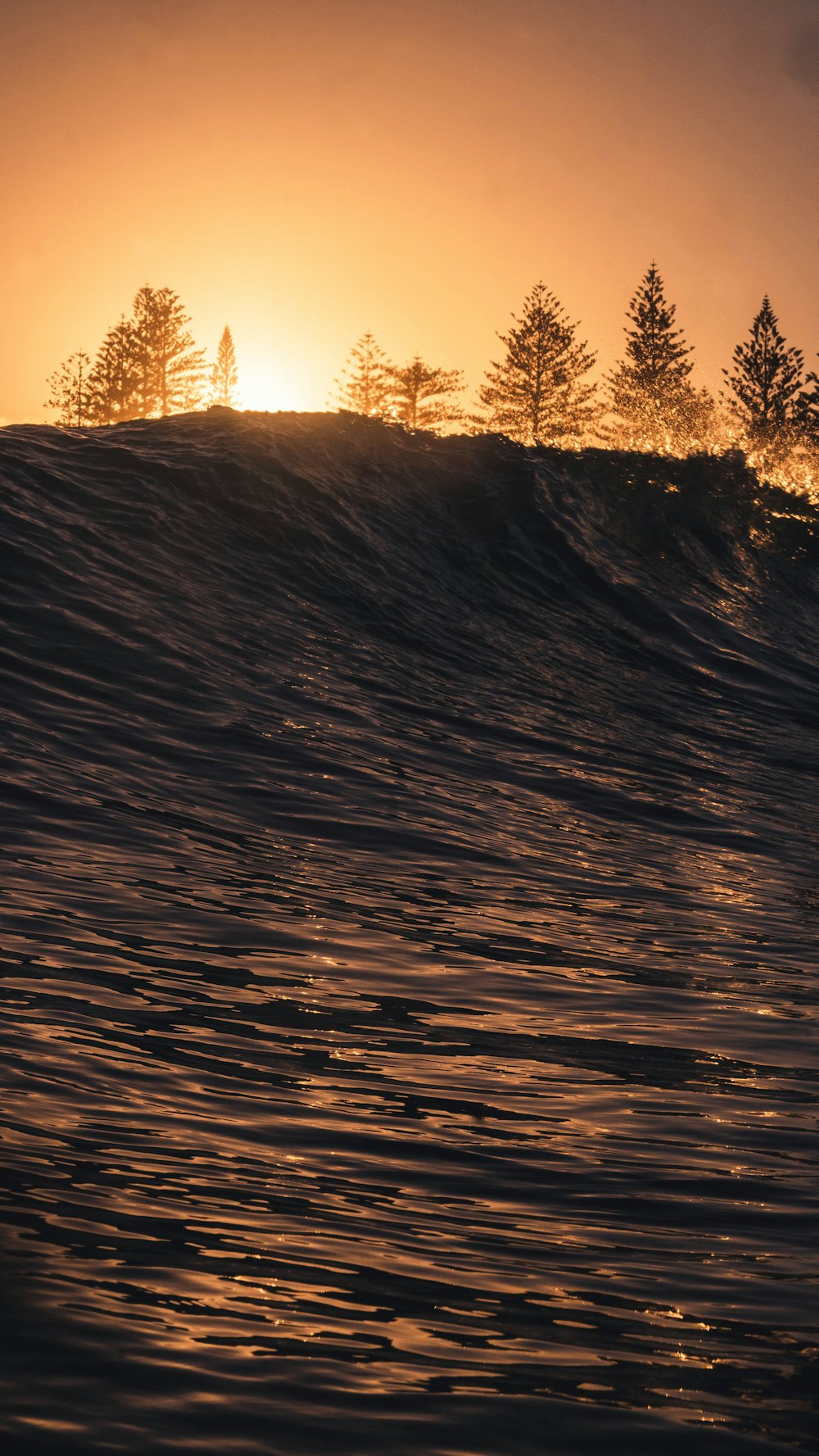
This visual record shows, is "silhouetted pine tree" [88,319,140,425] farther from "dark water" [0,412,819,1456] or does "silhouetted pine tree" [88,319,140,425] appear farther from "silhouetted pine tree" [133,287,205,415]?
"dark water" [0,412,819,1456]

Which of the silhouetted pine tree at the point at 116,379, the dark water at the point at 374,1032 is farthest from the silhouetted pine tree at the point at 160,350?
the dark water at the point at 374,1032

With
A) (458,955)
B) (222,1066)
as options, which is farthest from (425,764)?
(222,1066)

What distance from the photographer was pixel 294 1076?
4176 mm

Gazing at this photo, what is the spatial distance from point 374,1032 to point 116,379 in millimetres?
78754

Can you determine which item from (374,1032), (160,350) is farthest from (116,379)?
(374,1032)

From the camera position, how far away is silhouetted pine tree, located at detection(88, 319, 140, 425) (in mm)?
78375

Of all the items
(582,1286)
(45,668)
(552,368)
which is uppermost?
(552,368)

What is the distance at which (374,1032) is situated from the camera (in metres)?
4.66

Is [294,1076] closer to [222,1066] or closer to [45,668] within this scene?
[222,1066]

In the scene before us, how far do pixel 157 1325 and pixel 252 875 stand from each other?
410 centimetres

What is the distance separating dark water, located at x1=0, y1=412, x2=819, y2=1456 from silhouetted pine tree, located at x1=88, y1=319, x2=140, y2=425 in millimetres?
68066

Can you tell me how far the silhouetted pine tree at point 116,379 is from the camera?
257ft

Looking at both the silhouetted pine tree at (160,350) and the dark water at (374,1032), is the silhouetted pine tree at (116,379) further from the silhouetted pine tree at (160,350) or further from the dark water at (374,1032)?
the dark water at (374,1032)

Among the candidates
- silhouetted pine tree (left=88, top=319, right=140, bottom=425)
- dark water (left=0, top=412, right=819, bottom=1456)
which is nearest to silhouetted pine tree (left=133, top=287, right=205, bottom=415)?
silhouetted pine tree (left=88, top=319, right=140, bottom=425)
